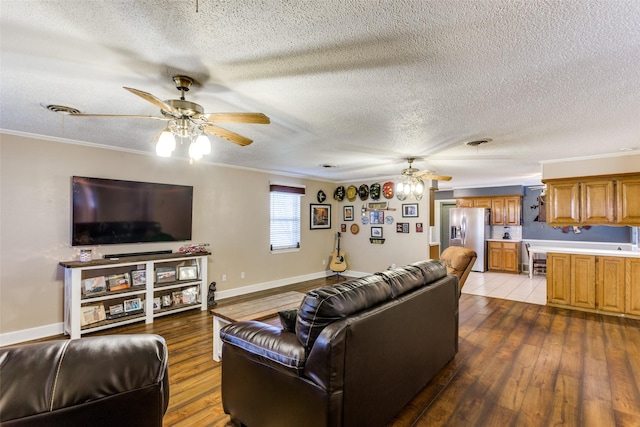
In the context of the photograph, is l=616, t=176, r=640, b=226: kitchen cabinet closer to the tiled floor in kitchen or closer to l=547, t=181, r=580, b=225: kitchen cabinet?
l=547, t=181, r=580, b=225: kitchen cabinet

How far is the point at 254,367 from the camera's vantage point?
1883 mm

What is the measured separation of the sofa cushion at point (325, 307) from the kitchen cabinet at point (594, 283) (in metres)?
4.58

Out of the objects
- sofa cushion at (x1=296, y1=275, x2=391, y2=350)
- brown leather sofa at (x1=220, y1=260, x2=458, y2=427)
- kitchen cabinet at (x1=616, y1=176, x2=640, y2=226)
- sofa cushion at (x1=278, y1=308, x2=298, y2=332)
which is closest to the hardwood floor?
brown leather sofa at (x1=220, y1=260, x2=458, y2=427)

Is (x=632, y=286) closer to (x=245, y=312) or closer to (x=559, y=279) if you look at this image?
(x=559, y=279)

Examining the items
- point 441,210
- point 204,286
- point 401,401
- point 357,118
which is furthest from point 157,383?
point 441,210

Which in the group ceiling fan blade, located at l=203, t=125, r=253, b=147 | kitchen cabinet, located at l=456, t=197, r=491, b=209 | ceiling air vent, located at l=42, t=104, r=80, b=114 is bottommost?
kitchen cabinet, located at l=456, t=197, r=491, b=209

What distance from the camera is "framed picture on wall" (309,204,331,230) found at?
22.6 ft

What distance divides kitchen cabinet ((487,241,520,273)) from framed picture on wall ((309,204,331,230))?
4493 mm

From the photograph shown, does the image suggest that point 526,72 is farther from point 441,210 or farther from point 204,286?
point 441,210

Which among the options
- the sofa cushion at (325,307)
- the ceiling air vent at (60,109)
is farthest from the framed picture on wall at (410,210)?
the ceiling air vent at (60,109)

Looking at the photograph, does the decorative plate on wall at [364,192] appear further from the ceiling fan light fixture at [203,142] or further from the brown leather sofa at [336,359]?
the ceiling fan light fixture at [203,142]

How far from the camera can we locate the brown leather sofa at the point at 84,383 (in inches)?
33.5

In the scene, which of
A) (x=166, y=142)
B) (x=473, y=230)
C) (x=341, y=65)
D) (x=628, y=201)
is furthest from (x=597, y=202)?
(x=166, y=142)

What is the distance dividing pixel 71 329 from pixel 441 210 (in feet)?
30.0
